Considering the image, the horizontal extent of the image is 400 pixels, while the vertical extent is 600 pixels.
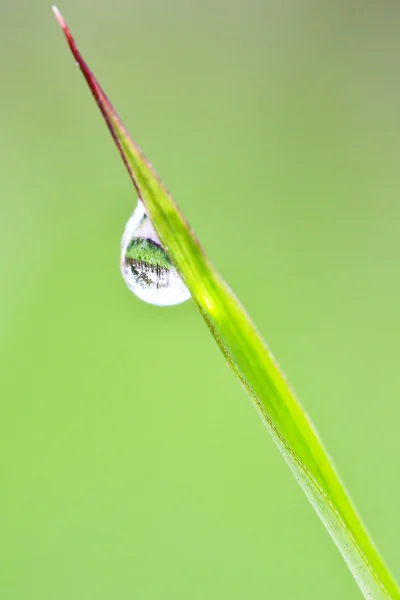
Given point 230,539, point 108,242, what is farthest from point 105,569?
point 108,242

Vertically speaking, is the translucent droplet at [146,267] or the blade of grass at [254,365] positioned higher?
the translucent droplet at [146,267]

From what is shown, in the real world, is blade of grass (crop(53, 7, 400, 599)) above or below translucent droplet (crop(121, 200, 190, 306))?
below

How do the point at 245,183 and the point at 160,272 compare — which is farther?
the point at 245,183

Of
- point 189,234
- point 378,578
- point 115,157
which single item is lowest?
point 378,578

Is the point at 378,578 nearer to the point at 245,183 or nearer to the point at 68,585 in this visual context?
the point at 68,585
